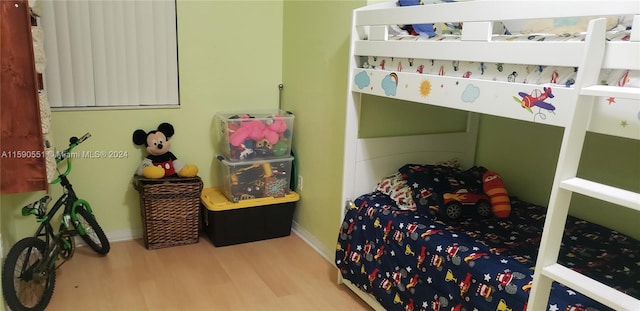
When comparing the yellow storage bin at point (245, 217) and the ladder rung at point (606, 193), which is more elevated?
the ladder rung at point (606, 193)

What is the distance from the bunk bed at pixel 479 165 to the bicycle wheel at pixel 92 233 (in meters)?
1.48

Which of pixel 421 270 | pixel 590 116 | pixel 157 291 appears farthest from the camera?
pixel 157 291

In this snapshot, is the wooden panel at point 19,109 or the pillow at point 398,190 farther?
the pillow at point 398,190

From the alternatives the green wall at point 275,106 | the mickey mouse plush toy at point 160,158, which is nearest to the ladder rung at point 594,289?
the green wall at point 275,106

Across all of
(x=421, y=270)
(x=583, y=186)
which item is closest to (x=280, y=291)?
(x=421, y=270)

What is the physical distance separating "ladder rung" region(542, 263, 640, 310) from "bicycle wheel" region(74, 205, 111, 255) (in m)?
2.40

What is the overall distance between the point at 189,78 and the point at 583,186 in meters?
2.47

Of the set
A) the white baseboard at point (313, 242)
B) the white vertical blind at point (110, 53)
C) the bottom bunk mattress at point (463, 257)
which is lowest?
the white baseboard at point (313, 242)

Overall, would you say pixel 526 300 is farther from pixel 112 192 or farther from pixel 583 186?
pixel 112 192

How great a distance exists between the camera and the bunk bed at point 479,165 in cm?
126

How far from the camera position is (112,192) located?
2969 mm

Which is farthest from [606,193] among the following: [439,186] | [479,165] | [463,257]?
[479,165]

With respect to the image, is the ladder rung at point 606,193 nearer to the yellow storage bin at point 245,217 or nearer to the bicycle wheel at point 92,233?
the yellow storage bin at point 245,217

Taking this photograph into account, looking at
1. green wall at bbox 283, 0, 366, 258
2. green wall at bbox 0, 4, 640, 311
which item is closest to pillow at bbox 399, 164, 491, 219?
green wall at bbox 0, 4, 640, 311
